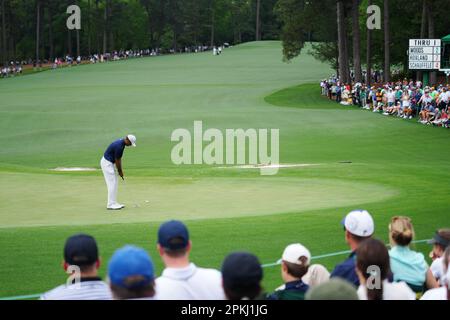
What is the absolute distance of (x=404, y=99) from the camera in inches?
2108

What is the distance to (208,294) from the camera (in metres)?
7.34

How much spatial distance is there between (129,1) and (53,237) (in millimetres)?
168387

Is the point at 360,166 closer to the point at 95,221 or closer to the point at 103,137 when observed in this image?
the point at 95,221

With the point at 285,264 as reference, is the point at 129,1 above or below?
above

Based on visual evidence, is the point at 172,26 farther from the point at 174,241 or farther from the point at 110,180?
the point at 174,241

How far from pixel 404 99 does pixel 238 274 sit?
48.6 meters

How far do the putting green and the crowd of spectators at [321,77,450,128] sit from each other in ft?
81.7

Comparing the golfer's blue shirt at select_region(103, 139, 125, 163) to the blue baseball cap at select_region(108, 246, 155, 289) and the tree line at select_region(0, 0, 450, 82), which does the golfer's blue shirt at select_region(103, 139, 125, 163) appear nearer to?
the blue baseball cap at select_region(108, 246, 155, 289)

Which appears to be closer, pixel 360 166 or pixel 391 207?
pixel 391 207

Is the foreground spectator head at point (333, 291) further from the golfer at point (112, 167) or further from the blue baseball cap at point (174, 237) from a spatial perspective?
the golfer at point (112, 167)

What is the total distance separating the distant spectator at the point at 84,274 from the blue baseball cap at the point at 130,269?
31.5 inches

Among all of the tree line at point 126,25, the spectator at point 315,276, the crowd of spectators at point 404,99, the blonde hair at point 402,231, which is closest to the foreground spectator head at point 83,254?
the spectator at point 315,276
